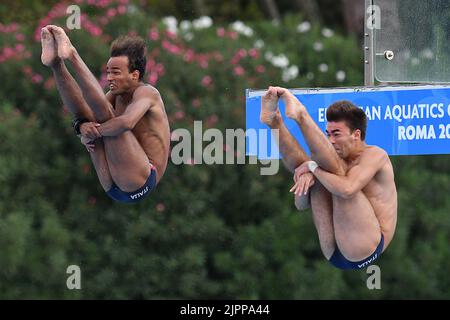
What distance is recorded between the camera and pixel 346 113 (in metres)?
10.1

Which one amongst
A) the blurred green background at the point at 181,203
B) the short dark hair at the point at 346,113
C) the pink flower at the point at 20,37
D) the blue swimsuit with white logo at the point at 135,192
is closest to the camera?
the short dark hair at the point at 346,113

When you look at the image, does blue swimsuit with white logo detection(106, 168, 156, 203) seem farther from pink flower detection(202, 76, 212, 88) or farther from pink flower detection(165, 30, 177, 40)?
pink flower detection(165, 30, 177, 40)

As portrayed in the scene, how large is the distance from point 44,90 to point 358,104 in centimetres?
818

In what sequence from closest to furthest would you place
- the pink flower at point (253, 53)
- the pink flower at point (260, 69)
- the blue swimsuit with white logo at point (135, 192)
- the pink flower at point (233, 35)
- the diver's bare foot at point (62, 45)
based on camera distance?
the diver's bare foot at point (62, 45)
the blue swimsuit with white logo at point (135, 192)
the pink flower at point (260, 69)
the pink flower at point (253, 53)
the pink flower at point (233, 35)

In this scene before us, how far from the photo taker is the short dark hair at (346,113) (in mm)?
10039

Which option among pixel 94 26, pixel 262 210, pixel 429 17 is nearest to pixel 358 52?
pixel 262 210

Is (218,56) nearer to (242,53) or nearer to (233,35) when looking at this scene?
(242,53)

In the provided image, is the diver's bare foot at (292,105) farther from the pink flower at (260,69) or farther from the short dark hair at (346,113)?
the pink flower at (260,69)

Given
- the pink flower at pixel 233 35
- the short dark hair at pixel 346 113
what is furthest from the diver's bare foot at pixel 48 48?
the pink flower at pixel 233 35

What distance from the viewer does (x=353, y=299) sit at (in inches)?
754

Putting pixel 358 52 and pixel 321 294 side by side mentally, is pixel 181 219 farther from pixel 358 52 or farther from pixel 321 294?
pixel 358 52

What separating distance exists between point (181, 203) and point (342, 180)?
26.0ft

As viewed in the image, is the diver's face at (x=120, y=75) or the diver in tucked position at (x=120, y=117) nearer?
the diver in tucked position at (x=120, y=117)

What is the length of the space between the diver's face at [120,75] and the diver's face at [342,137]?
1.41 metres
